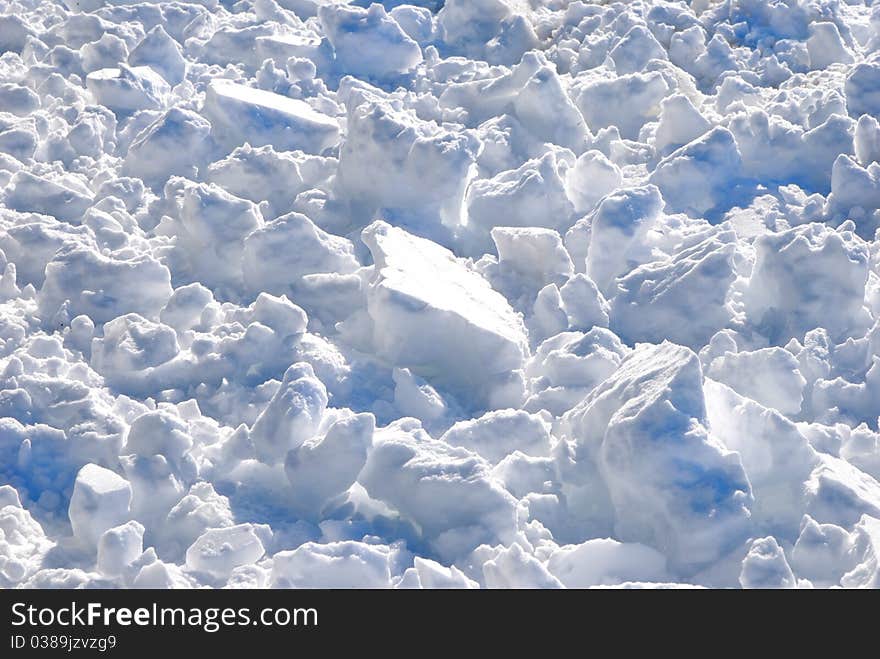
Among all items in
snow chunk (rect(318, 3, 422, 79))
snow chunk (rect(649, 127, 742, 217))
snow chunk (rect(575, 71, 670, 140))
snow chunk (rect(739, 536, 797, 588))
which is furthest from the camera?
snow chunk (rect(318, 3, 422, 79))

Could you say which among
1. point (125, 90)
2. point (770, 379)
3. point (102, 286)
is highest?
point (770, 379)

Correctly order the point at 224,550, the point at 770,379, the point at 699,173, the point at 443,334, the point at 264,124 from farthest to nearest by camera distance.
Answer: the point at 264,124 → the point at 699,173 → the point at 443,334 → the point at 770,379 → the point at 224,550

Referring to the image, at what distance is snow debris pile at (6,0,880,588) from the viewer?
2529 millimetres

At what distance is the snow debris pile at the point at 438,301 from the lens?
2.53m

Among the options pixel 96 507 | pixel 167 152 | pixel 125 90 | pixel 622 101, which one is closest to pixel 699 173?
pixel 622 101

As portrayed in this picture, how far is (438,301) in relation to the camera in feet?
10.3

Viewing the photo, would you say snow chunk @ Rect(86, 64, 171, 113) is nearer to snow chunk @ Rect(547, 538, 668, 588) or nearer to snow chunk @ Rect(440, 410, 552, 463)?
snow chunk @ Rect(440, 410, 552, 463)

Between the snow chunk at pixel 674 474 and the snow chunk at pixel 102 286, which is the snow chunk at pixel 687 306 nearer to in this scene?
the snow chunk at pixel 674 474

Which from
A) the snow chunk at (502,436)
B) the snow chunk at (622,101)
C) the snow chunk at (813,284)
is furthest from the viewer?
the snow chunk at (622,101)

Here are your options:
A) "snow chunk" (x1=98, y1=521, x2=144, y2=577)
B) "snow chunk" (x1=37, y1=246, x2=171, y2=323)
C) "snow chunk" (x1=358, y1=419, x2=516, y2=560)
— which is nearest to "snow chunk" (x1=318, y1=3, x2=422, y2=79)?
"snow chunk" (x1=37, y1=246, x2=171, y2=323)

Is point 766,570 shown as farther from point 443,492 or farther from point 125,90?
point 125,90

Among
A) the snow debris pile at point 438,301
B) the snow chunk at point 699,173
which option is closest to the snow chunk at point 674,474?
the snow debris pile at point 438,301
